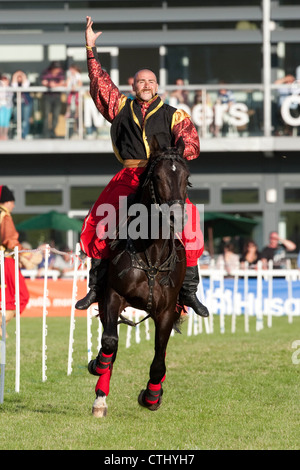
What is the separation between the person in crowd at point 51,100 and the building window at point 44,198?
2.06 metres

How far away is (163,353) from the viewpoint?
8.05m

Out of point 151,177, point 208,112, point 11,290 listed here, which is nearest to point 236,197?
point 208,112

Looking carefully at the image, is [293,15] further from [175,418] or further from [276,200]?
[175,418]

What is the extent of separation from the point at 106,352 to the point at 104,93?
7.53 ft

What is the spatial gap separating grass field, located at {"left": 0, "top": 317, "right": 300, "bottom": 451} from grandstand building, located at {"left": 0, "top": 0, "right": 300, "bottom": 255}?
1145cm

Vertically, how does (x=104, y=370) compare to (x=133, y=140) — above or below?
below

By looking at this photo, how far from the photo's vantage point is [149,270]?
7680 millimetres

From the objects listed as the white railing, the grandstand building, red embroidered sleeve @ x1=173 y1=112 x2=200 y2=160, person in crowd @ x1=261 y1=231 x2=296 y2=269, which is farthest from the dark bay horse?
the grandstand building

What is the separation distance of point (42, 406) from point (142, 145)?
2.68m

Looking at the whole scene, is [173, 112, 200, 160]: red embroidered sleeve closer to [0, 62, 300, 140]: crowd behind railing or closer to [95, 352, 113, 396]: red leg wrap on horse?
[95, 352, 113, 396]: red leg wrap on horse

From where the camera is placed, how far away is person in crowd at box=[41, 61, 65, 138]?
25312 millimetres

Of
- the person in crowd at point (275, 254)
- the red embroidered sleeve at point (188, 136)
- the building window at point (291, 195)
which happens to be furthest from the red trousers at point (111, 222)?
the building window at point (291, 195)

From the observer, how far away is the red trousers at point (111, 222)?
8.07 m

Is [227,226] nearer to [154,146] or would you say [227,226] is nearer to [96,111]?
[96,111]
